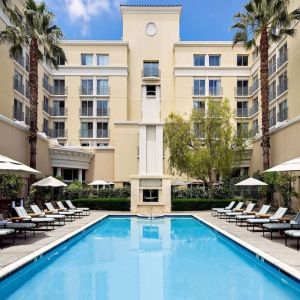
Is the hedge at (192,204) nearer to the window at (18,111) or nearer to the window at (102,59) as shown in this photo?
the window at (18,111)

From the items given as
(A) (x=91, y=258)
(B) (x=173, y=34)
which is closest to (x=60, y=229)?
(A) (x=91, y=258)

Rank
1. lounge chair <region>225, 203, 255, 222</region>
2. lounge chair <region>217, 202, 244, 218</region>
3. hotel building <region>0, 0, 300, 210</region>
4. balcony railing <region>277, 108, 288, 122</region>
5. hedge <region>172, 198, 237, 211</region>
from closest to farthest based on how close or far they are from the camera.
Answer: lounge chair <region>225, 203, 255, 222</region>, lounge chair <region>217, 202, 244, 218</region>, hedge <region>172, 198, 237, 211</region>, balcony railing <region>277, 108, 288, 122</region>, hotel building <region>0, 0, 300, 210</region>

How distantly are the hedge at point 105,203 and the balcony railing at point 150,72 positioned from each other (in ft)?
64.8

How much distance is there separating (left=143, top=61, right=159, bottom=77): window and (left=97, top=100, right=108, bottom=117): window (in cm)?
541

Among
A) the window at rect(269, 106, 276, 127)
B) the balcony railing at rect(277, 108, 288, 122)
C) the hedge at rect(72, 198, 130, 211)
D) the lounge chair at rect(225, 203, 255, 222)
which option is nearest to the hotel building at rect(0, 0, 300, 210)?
the window at rect(269, 106, 276, 127)

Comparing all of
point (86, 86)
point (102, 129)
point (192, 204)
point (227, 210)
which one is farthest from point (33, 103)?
point (86, 86)

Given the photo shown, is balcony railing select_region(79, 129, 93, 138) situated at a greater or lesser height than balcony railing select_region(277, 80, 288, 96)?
lesser

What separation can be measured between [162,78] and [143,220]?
24.9 meters

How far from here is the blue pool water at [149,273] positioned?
29.9 feet

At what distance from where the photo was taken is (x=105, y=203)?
31812 millimetres

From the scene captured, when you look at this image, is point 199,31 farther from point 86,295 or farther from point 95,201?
point 86,295

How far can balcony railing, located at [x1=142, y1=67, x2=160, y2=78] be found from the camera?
47469 mm

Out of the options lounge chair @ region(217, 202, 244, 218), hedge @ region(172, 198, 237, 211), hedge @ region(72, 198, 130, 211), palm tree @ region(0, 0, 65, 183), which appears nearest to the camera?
lounge chair @ region(217, 202, 244, 218)

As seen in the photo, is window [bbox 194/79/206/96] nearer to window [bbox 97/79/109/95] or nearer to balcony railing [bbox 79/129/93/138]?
window [bbox 97/79/109/95]
